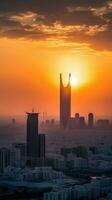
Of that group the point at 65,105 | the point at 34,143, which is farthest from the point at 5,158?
the point at 65,105

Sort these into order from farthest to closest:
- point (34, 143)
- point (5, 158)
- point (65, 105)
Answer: point (65, 105) → point (34, 143) → point (5, 158)

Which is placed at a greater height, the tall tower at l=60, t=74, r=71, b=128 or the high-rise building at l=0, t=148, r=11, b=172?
the tall tower at l=60, t=74, r=71, b=128

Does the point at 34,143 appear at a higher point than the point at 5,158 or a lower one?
higher

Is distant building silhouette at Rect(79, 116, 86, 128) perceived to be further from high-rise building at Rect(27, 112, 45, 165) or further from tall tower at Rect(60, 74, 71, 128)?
high-rise building at Rect(27, 112, 45, 165)

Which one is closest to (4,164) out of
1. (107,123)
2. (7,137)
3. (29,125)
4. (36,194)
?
(29,125)

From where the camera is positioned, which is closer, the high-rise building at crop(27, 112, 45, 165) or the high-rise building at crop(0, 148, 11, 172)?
the high-rise building at crop(0, 148, 11, 172)

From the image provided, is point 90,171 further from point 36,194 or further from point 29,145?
point 36,194

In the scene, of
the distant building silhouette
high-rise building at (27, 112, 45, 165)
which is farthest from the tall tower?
high-rise building at (27, 112, 45, 165)

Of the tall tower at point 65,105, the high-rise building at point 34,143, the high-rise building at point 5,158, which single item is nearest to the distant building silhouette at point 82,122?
the tall tower at point 65,105

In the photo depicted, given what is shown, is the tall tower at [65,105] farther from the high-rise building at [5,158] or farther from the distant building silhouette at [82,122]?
the high-rise building at [5,158]

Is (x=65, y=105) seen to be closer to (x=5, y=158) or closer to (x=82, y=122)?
(x=82, y=122)
